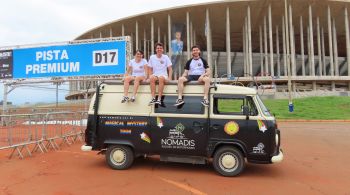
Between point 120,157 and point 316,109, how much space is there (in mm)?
20191

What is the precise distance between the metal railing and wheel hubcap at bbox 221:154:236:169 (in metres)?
6.08

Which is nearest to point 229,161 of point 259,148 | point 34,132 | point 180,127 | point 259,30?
point 259,148

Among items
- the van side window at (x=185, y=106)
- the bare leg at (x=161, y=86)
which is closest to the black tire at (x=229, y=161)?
the van side window at (x=185, y=106)

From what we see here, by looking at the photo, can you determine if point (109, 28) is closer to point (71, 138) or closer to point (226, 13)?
point (226, 13)

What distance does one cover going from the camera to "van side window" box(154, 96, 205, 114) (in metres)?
8.02

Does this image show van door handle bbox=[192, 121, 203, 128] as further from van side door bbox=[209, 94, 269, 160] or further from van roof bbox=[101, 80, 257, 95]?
van roof bbox=[101, 80, 257, 95]

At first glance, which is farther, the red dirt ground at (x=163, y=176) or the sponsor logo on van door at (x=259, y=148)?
the sponsor logo on van door at (x=259, y=148)

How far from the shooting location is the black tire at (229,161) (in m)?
7.77

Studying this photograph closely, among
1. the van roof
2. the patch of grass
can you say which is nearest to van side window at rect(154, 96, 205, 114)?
the van roof

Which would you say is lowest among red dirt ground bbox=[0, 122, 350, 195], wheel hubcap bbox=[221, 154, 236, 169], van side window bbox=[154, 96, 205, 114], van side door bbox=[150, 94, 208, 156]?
red dirt ground bbox=[0, 122, 350, 195]

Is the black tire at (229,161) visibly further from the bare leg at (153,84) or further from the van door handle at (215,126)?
the bare leg at (153,84)

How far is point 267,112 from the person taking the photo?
7.87m

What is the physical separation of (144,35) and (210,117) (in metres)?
48.4

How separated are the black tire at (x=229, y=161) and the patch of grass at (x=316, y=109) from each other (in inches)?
594
